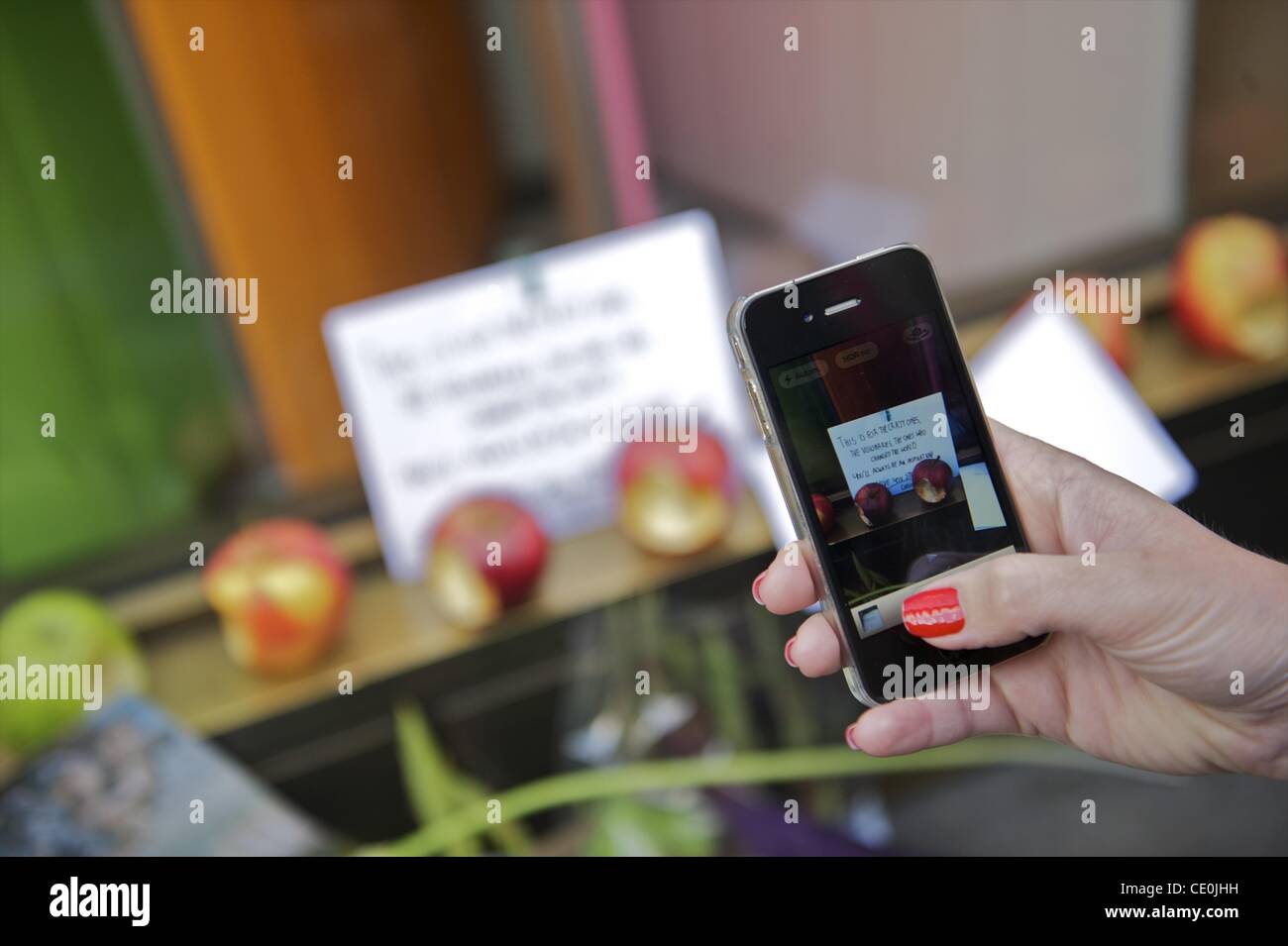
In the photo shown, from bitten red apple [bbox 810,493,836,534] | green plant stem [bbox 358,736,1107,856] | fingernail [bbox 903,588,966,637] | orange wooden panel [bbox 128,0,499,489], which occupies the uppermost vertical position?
orange wooden panel [bbox 128,0,499,489]

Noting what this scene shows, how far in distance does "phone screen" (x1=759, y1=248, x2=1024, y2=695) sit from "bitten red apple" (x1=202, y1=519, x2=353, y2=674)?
43 centimetres

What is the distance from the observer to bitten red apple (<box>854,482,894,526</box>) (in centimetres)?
30

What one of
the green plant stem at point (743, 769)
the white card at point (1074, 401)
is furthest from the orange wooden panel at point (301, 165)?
the white card at point (1074, 401)

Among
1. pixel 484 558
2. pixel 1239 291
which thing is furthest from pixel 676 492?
pixel 1239 291

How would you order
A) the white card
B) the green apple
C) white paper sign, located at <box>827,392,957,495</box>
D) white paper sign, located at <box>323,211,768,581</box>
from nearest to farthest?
white paper sign, located at <box>827,392,957,495</box>
the white card
the green apple
white paper sign, located at <box>323,211,768,581</box>

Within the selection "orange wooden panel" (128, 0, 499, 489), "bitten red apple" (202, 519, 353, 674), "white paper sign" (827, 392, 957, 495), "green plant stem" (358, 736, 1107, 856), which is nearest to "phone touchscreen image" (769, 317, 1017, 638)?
"white paper sign" (827, 392, 957, 495)

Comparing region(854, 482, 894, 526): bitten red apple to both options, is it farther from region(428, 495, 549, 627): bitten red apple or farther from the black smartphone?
region(428, 495, 549, 627): bitten red apple

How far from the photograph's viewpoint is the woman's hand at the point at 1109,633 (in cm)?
31

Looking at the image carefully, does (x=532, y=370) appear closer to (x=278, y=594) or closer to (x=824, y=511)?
(x=278, y=594)

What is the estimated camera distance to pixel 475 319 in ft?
2.37

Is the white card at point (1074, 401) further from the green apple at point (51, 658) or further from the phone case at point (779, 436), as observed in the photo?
the green apple at point (51, 658)

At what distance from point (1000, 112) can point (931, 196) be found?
7cm

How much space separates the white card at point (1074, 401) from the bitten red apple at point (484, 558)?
12.6 inches

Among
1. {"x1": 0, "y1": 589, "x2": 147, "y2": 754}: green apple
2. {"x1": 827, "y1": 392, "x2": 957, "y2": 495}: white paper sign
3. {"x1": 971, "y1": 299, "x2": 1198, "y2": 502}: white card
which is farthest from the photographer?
{"x1": 0, "y1": 589, "x2": 147, "y2": 754}: green apple
